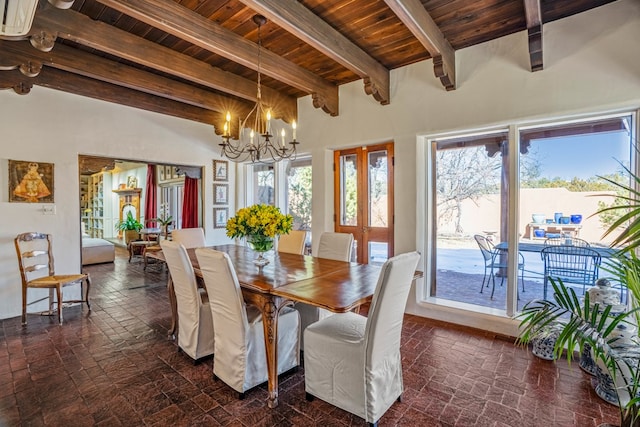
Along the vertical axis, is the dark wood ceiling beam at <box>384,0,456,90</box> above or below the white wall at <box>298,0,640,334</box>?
above

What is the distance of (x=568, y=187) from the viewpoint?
294cm

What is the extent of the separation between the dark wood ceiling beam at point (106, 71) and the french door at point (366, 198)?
2.12 meters

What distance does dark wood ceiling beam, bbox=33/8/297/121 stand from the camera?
2527 millimetres

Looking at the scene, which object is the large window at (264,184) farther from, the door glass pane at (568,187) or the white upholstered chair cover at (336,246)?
the door glass pane at (568,187)

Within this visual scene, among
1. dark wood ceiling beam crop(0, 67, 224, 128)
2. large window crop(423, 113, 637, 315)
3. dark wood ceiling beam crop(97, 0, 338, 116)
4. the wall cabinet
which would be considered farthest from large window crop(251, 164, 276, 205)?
the wall cabinet

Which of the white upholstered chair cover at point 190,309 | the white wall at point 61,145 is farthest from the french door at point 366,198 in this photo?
the white wall at point 61,145

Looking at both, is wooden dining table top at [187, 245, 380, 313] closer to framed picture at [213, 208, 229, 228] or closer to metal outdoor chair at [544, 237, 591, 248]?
metal outdoor chair at [544, 237, 591, 248]

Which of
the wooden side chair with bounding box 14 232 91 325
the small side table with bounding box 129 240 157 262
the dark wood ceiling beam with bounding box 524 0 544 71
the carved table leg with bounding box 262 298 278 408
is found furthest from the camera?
the small side table with bounding box 129 240 157 262

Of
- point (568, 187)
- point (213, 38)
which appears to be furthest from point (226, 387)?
point (568, 187)

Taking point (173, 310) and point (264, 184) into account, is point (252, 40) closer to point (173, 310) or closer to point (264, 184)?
point (173, 310)

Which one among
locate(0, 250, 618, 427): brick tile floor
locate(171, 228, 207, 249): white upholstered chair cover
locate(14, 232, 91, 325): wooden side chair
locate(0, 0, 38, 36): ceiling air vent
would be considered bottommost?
locate(0, 250, 618, 427): brick tile floor

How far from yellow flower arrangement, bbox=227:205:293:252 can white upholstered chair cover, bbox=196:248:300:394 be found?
57cm

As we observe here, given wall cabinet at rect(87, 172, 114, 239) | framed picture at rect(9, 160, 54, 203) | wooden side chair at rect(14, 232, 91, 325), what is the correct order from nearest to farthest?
wooden side chair at rect(14, 232, 91, 325), framed picture at rect(9, 160, 54, 203), wall cabinet at rect(87, 172, 114, 239)

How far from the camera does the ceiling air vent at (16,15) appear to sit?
185cm
